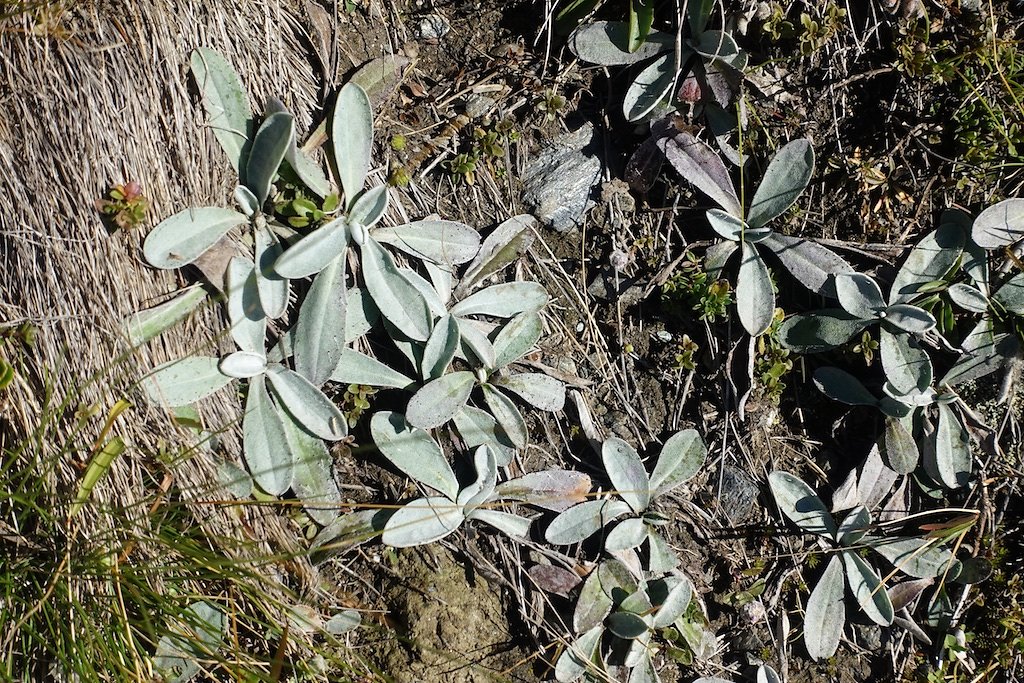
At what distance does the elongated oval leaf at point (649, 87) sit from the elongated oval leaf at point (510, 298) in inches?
22.6

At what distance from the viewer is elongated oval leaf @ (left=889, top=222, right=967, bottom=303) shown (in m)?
2.23

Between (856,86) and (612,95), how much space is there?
2.42 feet

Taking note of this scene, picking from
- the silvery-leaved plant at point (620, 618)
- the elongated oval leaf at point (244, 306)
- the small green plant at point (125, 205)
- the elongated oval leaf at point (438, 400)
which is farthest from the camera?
the silvery-leaved plant at point (620, 618)

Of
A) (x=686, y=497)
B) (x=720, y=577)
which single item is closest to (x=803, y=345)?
(x=686, y=497)

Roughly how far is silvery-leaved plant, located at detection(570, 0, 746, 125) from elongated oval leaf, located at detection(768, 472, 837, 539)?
1.14 meters

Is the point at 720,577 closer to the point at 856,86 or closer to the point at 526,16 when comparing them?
the point at 856,86

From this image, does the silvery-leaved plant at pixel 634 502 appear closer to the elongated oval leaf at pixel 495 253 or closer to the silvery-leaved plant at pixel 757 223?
the silvery-leaved plant at pixel 757 223

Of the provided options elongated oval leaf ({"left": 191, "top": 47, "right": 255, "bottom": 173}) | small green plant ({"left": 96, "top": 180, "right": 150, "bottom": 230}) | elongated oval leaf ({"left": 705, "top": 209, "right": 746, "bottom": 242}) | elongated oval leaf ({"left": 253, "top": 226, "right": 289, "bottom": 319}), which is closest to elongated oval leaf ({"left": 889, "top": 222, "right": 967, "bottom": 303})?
elongated oval leaf ({"left": 705, "top": 209, "right": 746, "bottom": 242})

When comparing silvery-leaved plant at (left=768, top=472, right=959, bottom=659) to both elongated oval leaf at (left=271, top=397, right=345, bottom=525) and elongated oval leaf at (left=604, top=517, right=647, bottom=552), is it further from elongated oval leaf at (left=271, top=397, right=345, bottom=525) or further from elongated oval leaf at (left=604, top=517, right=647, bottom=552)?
elongated oval leaf at (left=271, top=397, right=345, bottom=525)

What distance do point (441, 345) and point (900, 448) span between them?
1.41 m

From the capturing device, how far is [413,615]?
219 centimetres

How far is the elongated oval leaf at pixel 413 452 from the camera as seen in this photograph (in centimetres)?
213

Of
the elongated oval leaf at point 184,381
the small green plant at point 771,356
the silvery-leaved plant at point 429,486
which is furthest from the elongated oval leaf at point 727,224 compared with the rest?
the elongated oval leaf at point 184,381

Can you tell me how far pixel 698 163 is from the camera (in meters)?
2.20
